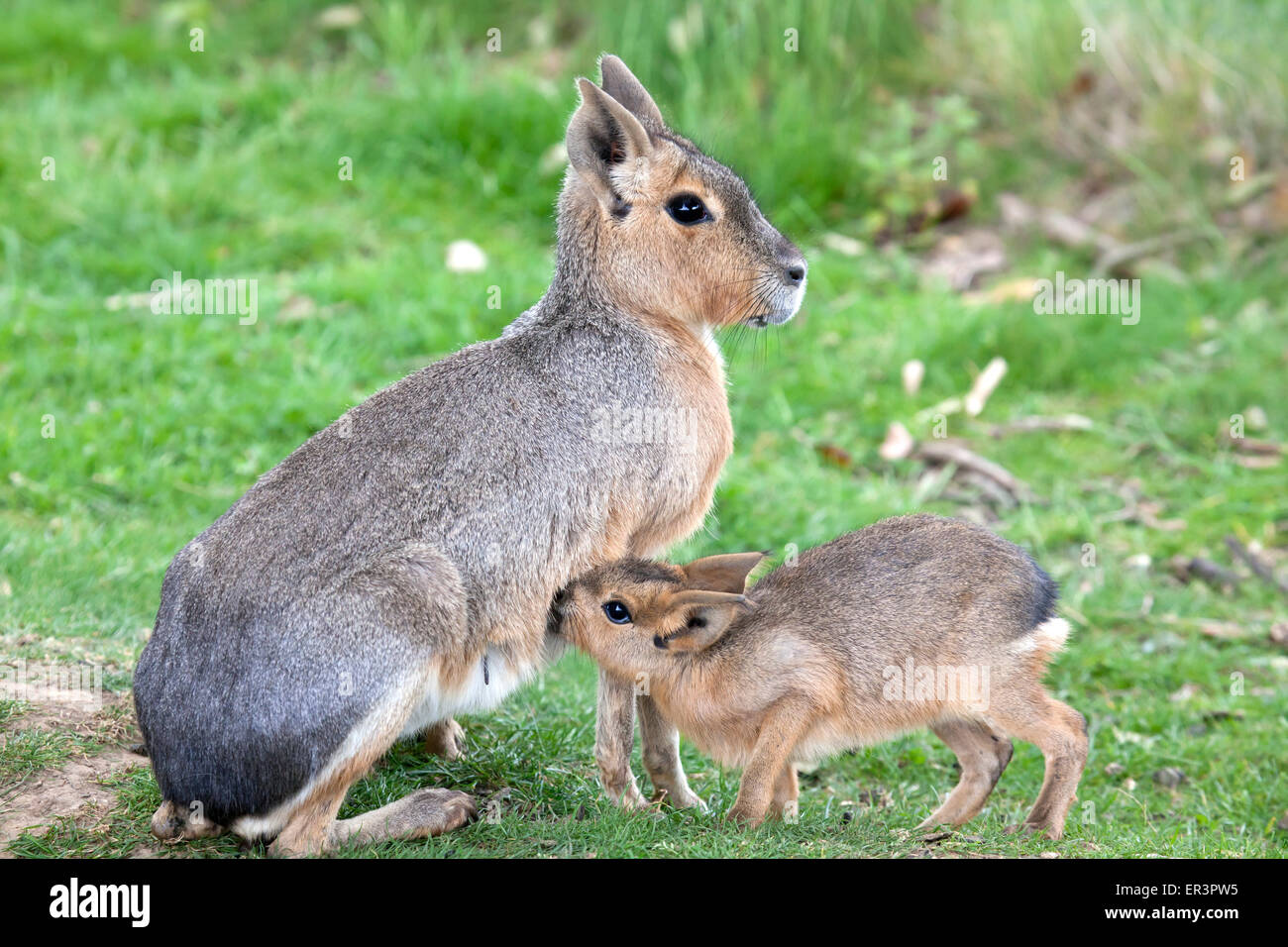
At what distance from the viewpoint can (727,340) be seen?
6.34 meters

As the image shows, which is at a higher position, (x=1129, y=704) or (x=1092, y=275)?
(x=1092, y=275)

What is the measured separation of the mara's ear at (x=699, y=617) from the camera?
464 centimetres

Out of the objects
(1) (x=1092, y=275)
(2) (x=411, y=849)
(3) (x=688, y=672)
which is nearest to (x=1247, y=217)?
(1) (x=1092, y=275)

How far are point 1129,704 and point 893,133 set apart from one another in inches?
207

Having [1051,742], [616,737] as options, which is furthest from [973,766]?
[616,737]

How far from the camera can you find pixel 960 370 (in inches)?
357

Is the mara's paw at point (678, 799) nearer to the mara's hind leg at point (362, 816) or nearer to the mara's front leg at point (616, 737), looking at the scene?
the mara's front leg at point (616, 737)

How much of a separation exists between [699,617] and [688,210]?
4.47ft

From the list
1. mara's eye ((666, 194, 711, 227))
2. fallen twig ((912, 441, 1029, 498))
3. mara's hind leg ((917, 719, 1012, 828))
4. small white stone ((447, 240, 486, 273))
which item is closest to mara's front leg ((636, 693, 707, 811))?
mara's hind leg ((917, 719, 1012, 828))

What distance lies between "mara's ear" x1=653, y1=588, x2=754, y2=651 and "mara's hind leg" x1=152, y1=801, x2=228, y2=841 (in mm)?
1445

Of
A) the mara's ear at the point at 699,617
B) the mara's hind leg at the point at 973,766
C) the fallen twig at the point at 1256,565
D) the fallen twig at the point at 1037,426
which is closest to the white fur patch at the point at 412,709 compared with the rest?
the mara's ear at the point at 699,617

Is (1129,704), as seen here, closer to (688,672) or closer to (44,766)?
(688,672)

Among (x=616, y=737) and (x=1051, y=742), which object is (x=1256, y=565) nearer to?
(x=1051, y=742)

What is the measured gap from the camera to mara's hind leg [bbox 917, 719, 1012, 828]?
506cm
